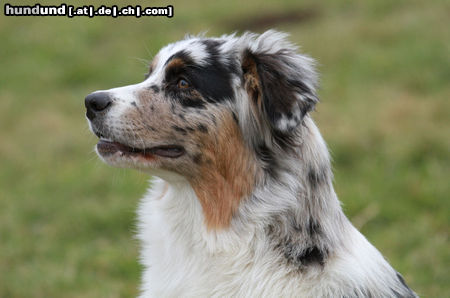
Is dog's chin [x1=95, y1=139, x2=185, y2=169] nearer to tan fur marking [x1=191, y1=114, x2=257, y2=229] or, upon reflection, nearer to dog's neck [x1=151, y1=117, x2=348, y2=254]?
tan fur marking [x1=191, y1=114, x2=257, y2=229]

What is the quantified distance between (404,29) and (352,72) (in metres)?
1.90

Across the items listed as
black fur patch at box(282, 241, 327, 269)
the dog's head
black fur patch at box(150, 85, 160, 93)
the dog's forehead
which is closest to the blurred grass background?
the dog's forehead

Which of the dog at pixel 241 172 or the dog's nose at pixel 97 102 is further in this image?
the dog's nose at pixel 97 102

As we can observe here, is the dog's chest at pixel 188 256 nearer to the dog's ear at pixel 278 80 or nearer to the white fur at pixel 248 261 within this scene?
the white fur at pixel 248 261

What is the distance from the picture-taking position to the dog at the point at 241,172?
4.18m

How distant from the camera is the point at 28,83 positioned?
13031 mm

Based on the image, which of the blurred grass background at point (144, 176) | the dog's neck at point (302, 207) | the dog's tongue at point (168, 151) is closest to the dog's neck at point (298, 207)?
the dog's neck at point (302, 207)

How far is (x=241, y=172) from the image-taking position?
4.32 metres

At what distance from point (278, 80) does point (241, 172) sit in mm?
588

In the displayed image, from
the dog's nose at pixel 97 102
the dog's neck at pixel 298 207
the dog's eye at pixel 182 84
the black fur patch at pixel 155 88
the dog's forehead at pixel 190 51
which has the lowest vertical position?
the dog's neck at pixel 298 207

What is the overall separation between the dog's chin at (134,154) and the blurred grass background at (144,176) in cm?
239

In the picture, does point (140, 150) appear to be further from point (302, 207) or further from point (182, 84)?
point (302, 207)

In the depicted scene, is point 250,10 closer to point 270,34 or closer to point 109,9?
point 109,9

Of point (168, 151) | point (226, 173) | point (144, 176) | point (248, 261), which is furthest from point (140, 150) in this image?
point (144, 176)
